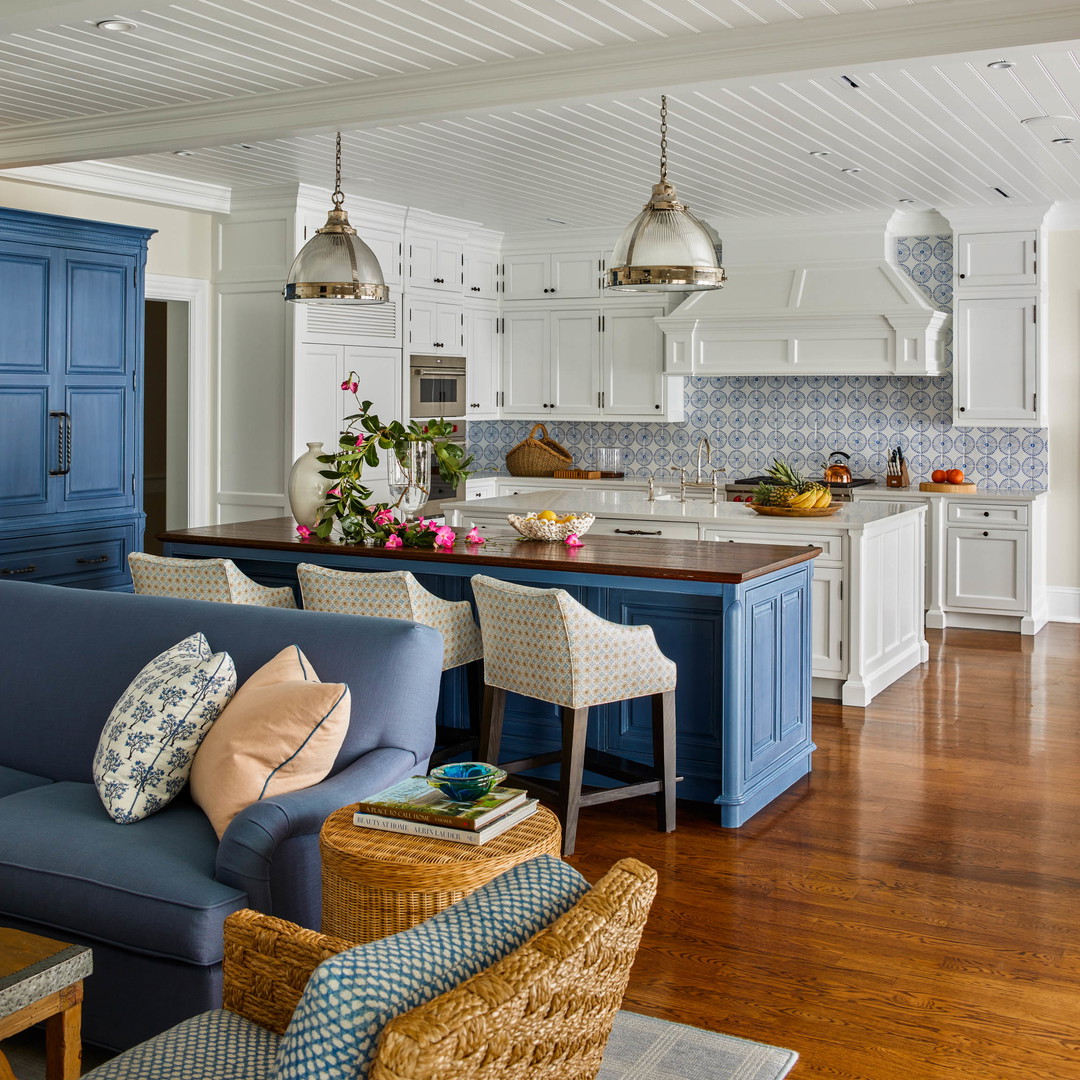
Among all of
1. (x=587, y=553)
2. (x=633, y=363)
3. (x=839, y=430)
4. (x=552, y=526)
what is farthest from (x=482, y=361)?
(x=587, y=553)

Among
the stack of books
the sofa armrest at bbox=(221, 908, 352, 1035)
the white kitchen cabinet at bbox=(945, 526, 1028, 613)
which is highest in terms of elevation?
the white kitchen cabinet at bbox=(945, 526, 1028, 613)

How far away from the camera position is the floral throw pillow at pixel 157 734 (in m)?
2.78

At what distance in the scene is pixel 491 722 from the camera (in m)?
4.13

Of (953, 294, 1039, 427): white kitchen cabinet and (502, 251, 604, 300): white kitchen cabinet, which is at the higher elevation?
(502, 251, 604, 300): white kitchen cabinet

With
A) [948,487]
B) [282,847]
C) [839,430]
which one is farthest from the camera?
[839,430]

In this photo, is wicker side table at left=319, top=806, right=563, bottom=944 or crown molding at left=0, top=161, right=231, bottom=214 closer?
wicker side table at left=319, top=806, right=563, bottom=944

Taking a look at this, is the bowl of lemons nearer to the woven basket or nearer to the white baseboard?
the woven basket

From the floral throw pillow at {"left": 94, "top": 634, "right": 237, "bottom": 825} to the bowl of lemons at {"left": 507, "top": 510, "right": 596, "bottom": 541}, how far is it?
1.93 metres

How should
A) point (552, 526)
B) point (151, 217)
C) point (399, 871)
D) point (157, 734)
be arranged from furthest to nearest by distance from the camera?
point (151, 217)
point (552, 526)
point (157, 734)
point (399, 871)

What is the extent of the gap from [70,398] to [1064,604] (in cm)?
617

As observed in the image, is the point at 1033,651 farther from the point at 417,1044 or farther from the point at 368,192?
the point at 417,1044

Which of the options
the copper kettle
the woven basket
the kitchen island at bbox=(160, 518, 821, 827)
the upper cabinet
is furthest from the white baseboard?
the kitchen island at bbox=(160, 518, 821, 827)

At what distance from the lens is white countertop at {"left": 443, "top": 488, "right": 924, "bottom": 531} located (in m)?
5.71

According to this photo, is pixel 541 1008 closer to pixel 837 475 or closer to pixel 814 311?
pixel 837 475
